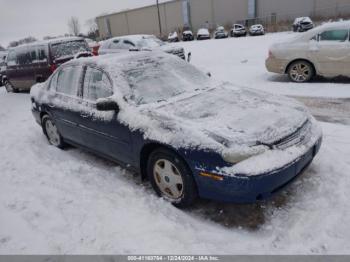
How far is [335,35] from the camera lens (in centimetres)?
823

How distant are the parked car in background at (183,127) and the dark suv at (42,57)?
6.15m

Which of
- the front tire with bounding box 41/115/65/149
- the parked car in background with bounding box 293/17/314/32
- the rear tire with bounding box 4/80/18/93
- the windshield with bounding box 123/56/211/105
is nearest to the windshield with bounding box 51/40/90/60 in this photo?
the rear tire with bounding box 4/80/18/93

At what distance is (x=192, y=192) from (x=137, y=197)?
2.74 ft

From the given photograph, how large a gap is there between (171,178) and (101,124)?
4.30 ft

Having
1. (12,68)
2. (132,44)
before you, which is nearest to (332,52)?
(132,44)

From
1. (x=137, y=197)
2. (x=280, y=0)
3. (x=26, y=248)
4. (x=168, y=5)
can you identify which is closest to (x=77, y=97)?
(x=137, y=197)

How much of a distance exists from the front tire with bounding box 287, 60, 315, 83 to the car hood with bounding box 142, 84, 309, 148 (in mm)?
4982

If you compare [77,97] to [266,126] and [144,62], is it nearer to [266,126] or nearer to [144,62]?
[144,62]

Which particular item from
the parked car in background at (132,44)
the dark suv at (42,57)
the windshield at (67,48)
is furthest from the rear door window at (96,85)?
the parked car in background at (132,44)

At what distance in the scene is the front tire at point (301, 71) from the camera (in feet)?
28.1

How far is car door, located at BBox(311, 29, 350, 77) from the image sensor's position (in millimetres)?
8000

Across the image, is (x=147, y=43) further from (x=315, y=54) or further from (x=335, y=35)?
(x=335, y=35)

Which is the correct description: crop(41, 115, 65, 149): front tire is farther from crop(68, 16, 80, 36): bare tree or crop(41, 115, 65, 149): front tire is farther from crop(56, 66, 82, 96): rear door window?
crop(68, 16, 80, 36): bare tree

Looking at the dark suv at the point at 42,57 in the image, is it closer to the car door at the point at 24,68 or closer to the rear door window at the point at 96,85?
the car door at the point at 24,68
